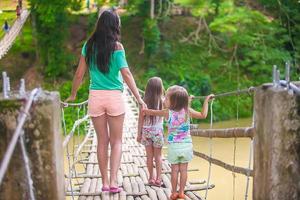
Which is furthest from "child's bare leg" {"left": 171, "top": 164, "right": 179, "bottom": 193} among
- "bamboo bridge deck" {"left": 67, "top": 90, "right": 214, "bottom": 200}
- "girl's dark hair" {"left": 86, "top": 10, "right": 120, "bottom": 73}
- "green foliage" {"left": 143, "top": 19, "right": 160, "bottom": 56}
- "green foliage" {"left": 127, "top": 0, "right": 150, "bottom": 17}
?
"green foliage" {"left": 127, "top": 0, "right": 150, "bottom": 17}

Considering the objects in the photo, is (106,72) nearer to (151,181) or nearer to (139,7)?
(151,181)

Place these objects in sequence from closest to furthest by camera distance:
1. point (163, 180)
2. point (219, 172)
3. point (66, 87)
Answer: point (163, 180) < point (219, 172) < point (66, 87)

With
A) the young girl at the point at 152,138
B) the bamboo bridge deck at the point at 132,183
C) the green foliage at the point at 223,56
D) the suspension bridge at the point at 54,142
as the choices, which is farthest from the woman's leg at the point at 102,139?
the green foliage at the point at 223,56

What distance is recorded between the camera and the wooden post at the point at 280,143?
6.77ft

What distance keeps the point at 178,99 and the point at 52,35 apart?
45.5 ft

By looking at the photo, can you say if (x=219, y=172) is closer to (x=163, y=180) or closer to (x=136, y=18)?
(x=163, y=180)

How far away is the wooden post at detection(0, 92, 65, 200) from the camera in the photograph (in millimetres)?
2070

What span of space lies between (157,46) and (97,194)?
14.4 metres

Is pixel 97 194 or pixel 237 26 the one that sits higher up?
pixel 237 26

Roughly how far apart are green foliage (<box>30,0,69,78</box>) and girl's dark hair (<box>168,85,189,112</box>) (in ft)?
44.6

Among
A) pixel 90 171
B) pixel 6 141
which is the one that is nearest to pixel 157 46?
pixel 90 171

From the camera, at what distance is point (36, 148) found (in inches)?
82.6

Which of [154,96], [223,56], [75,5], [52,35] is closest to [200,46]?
[223,56]

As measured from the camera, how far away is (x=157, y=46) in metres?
17.5
